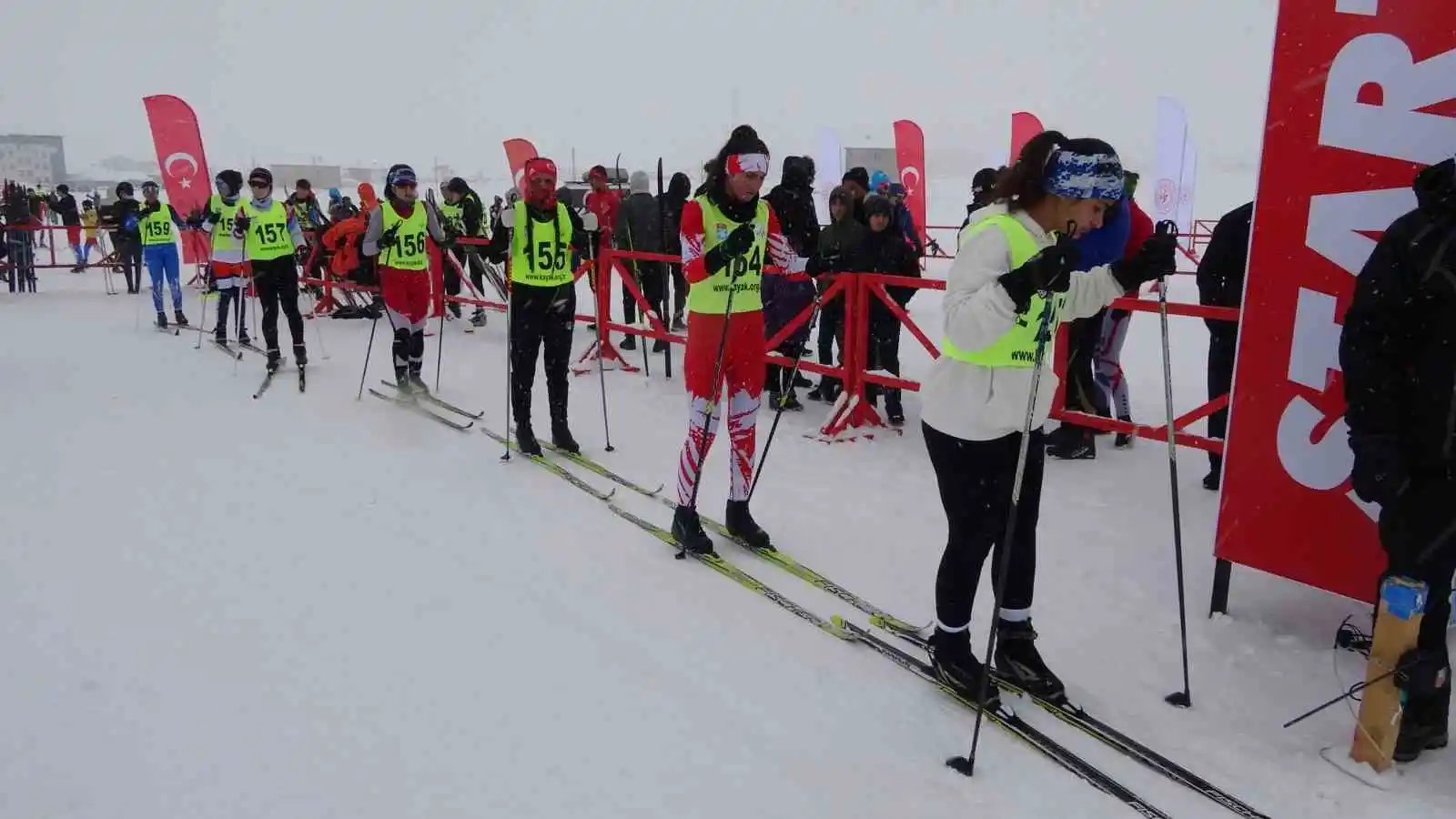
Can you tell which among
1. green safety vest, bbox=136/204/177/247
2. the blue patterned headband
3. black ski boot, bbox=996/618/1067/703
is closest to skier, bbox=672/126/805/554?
black ski boot, bbox=996/618/1067/703

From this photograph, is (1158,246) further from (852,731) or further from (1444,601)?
(852,731)

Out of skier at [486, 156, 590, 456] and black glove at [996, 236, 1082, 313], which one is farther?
skier at [486, 156, 590, 456]

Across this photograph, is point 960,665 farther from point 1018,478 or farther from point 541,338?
point 541,338

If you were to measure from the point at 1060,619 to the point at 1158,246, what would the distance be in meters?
1.85

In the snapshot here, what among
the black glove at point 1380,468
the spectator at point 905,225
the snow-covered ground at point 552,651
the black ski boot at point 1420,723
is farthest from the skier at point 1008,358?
the spectator at point 905,225

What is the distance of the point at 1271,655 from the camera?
365cm

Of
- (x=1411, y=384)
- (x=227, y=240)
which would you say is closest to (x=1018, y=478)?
(x=1411, y=384)

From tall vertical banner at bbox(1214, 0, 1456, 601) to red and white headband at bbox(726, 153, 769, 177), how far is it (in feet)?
6.74

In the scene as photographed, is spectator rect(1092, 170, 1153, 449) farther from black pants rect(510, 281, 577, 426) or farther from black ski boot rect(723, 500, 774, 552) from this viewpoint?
black pants rect(510, 281, 577, 426)

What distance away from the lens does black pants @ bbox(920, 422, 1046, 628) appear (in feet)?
10.2

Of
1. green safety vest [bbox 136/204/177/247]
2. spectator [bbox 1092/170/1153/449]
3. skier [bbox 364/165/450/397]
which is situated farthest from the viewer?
green safety vest [bbox 136/204/177/247]

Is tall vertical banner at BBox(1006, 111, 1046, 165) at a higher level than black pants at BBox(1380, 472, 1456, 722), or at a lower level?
higher

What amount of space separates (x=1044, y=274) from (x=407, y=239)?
6.68m

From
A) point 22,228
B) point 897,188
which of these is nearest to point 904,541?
point 897,188
